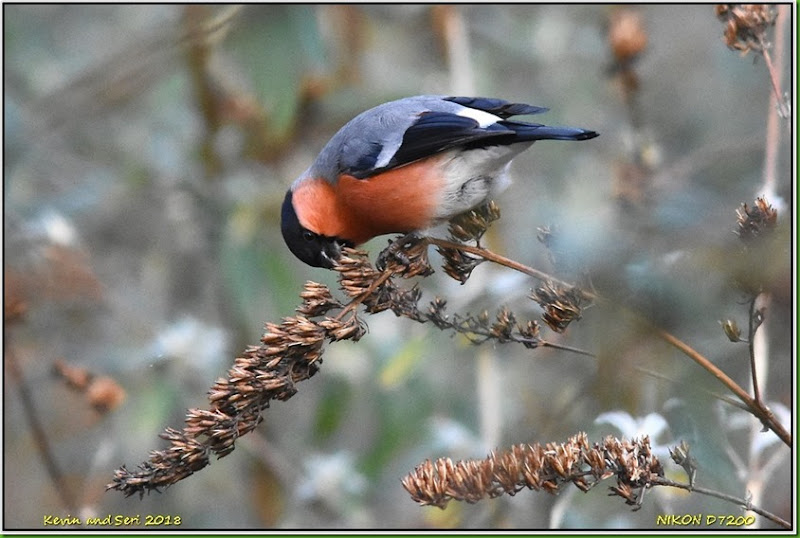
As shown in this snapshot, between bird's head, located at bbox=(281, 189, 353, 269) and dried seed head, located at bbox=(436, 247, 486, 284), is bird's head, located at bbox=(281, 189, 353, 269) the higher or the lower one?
the higher one

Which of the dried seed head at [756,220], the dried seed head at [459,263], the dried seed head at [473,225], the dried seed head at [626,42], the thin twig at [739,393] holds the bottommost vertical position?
the thin twig at [739,393]

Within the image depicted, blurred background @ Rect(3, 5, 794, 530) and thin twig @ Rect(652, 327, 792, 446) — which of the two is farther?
blurred background @ Rect(3, 5, 794, 530)

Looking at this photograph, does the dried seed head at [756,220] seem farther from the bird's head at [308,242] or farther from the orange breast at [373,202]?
the bird's head at [308,242]

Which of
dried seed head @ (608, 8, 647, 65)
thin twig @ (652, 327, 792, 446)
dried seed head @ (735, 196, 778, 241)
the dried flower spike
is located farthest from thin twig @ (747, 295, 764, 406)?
dried seed head @ (608, 8, 647, 65)

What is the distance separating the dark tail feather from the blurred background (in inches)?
15.1

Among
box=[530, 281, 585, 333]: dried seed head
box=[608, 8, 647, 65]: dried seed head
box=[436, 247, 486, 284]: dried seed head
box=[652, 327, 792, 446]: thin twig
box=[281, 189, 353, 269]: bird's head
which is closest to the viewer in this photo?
box=[652, 327, 792, 446]: thin twig

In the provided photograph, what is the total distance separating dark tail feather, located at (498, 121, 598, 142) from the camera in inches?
125

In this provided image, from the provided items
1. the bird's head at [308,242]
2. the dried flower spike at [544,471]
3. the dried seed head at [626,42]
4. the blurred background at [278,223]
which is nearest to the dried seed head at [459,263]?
the blurred background at [278,223]

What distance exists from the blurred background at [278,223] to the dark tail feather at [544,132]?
15.1 inches

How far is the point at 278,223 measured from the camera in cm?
525

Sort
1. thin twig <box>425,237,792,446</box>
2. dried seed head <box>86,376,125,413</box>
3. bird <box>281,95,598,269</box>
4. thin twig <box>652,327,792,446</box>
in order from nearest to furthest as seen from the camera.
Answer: thin twig <box>425,237,792,446</box>, thin twig <box>652,327,792,446</box>, bird <box>281,95,598,269</box>, dried seed head <box>86,376,125,413</box>

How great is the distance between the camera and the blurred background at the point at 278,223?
168 inches

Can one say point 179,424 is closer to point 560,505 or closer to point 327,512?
point 327,512

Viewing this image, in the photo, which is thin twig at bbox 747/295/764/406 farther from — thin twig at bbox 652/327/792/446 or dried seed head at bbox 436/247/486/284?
dried seed head at bbox 436/247/486/284
